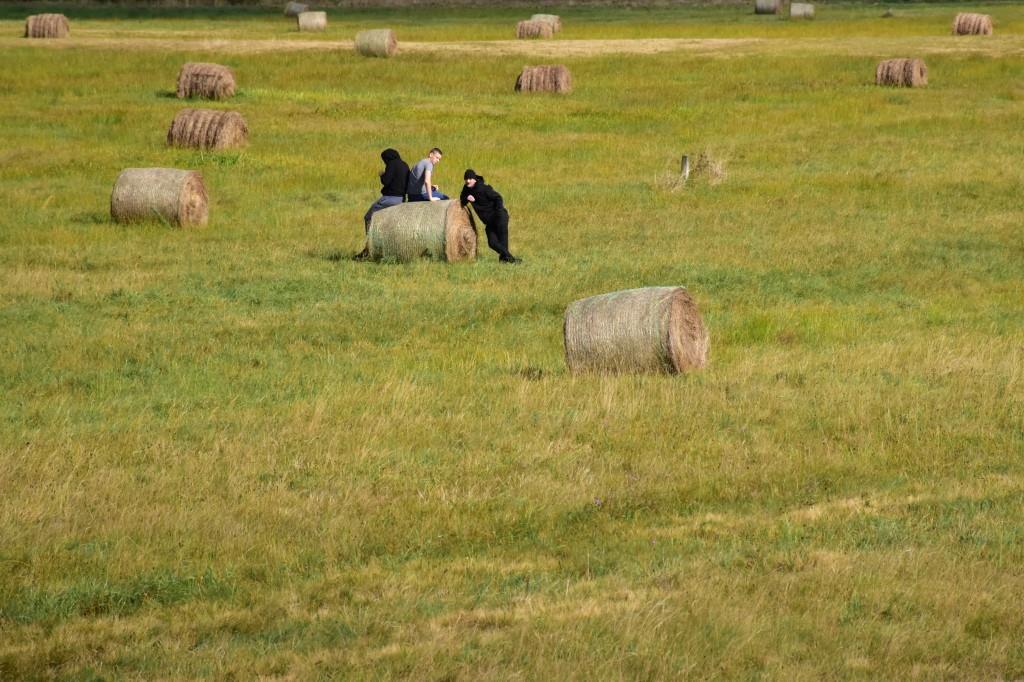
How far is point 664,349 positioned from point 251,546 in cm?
599

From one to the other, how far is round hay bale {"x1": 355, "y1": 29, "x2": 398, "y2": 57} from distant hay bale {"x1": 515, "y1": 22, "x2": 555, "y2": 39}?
587 inches

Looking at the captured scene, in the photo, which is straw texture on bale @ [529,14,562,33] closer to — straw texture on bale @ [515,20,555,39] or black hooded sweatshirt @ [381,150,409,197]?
straw texture on bale @ [515,20,555,39]

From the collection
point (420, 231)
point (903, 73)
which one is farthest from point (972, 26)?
point (420, 231)

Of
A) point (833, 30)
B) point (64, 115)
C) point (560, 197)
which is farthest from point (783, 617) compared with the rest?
point (833, 30)

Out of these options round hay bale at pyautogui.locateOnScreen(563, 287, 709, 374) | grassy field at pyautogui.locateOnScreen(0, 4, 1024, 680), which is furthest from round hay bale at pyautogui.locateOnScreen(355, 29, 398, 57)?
round hay bale at pyautogui.locateOnScreen(563, 287, 709, 374)

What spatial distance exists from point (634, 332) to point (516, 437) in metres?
2.68

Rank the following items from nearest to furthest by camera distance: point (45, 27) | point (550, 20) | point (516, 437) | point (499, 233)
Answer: point (516, 437), point (499, 233), point (45, 27), point (550, 20)

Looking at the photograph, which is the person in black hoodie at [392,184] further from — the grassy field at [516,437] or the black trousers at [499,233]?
the black trousers at [499,233]

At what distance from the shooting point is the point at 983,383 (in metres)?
14.8

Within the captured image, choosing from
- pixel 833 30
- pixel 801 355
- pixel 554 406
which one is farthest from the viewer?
pixel 833 30

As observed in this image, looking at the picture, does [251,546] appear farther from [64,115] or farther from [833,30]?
[833,30]

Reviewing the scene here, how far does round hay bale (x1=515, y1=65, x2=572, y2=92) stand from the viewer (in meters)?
48.2

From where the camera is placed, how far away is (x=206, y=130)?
3550 cm

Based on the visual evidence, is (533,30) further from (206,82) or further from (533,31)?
(206,82)
